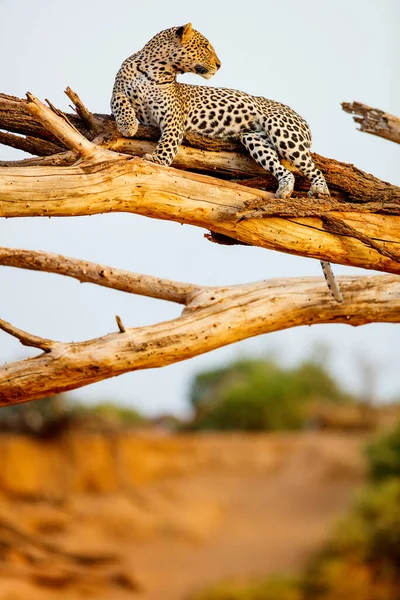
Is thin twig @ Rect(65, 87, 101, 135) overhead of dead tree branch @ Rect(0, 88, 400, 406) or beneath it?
overhead

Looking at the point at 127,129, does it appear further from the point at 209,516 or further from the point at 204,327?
the point at 209,516

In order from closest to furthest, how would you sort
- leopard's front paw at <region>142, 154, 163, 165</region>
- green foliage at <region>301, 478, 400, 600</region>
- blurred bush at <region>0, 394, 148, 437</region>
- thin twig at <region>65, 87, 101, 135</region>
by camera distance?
1. thin twig at <region>65, 87, 101, 135</region>
2. leopard's front paw at <region>142, 154, 163, 165</region>
3. green foliage at <region>301, 478, 400, 600</region>
4. blurred bush at <region>0, 394, 148, 437</region>

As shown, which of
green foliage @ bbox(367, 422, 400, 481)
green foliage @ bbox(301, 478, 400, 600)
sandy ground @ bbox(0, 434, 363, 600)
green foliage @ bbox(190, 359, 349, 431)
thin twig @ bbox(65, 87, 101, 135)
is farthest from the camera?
green foliage @ bbox(190, 359, 349, 431)

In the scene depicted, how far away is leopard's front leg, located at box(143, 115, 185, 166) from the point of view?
6.42 meters

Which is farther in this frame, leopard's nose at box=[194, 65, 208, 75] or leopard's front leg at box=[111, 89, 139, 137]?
leopard's nose at box=[194, 65, 208, 75]

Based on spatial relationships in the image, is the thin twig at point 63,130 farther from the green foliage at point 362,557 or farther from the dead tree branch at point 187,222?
the green foliage at point 362,557

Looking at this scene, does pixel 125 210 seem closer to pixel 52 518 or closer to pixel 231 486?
pixel 52 518

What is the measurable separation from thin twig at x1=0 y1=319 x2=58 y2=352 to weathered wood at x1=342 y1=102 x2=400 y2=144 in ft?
10.1

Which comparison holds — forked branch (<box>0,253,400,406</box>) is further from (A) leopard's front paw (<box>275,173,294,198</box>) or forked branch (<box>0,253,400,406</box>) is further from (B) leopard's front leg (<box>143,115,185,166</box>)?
(B) leopard's front leg (<box>143,115,185,166</box>)

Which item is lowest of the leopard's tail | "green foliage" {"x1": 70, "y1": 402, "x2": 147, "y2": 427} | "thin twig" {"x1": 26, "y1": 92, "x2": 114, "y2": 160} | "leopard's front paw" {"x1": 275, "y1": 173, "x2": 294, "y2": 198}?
the leopard's tail

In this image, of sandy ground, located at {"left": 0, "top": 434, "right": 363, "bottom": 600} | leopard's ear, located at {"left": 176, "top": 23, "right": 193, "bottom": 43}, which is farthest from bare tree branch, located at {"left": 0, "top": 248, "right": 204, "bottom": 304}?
sandy ground, located at {"left": 0, "top": 434, "right": 363, "bottom": 600}

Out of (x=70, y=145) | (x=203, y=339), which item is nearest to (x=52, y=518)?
(x=203, y=339)

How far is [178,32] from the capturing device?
7184 mm

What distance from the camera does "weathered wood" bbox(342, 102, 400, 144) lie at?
7.39 metres
